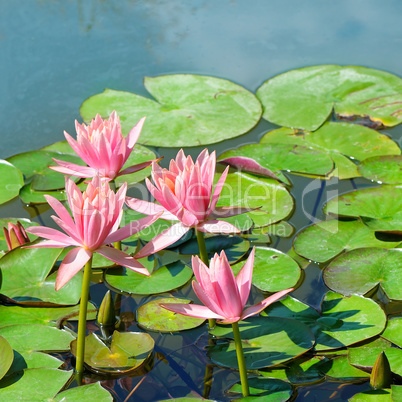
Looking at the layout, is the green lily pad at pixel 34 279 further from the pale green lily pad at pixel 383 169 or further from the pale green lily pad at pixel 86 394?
the pale green lily pad at pixel 383 169

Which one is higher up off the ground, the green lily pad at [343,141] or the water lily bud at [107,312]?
the green lily pad at [343,141]

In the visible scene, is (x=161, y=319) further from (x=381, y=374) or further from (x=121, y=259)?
(x=381, y=374)

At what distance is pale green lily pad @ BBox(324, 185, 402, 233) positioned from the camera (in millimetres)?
2352

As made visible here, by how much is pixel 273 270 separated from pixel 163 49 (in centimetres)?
252

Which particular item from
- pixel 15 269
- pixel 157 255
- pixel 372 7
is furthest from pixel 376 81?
pixel 15 269

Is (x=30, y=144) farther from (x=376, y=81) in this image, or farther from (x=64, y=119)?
(x=376, y=81)

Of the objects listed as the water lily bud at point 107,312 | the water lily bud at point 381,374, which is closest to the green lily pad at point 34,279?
the water lily bud at point 107,312

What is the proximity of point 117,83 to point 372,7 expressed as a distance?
244 centimetres

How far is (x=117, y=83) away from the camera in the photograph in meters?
3.66

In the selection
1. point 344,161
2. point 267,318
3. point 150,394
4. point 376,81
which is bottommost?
point 150,394

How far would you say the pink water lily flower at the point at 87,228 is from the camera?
150cm

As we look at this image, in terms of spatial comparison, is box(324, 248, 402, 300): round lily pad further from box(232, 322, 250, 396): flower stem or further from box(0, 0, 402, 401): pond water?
box(232, 322, 250, 396): flower stem

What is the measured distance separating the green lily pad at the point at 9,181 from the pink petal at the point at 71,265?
4.16 feet

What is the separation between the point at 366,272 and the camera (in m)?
2.11
